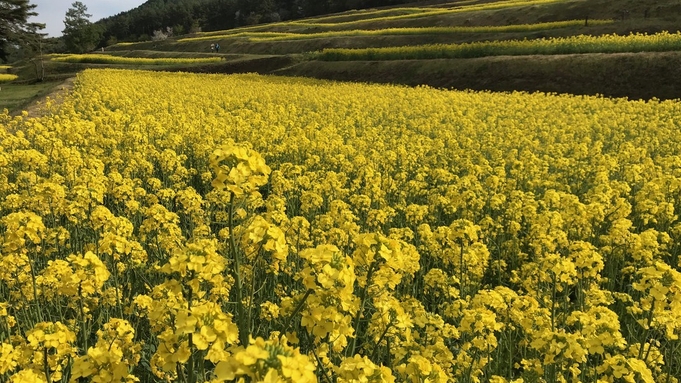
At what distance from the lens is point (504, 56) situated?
2966 centimetres

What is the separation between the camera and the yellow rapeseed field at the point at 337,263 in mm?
2598

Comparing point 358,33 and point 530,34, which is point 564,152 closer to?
point 530,34

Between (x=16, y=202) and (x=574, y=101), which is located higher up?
(x=16, y=202)

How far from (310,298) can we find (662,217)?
6.16 metres

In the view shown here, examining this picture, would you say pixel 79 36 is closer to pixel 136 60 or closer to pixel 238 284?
pixel 136 60

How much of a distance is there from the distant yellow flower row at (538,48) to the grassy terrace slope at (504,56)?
0.07m

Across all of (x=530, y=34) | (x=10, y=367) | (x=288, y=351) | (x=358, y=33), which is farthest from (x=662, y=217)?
(x=358, y=33)

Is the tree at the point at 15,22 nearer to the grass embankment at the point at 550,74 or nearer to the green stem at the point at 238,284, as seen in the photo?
the grass embankment at the point at 550,74

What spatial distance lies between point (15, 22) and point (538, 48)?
49.2 m

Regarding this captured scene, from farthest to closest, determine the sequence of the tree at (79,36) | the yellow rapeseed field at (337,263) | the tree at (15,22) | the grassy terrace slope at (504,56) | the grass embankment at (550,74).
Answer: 1. the tree at (79,36)
2. the tree at (15,22)
3. the grassy terrace slope at (504,56)
4. the grass embankment at (550,74)
5. the yellow rapeseed field at (337,263)

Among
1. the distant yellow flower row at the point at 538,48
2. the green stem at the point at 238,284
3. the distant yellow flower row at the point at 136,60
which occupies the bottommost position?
the green stem at the point at 238,284

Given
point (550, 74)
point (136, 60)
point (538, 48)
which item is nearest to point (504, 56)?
point (538, 48)

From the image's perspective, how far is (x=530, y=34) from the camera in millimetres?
38219

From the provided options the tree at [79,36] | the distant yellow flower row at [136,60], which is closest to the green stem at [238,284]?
the distant yellow flower row at [136,60]
